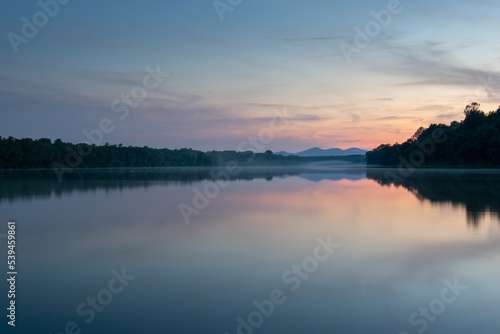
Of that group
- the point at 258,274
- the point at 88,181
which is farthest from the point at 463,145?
the point at 258,274

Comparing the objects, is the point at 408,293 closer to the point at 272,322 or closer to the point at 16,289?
the point at 272,322

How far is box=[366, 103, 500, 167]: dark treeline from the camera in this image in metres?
73.8

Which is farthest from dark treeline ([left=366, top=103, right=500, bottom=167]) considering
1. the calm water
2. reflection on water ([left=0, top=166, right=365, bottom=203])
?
the calm water

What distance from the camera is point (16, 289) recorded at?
229 inches

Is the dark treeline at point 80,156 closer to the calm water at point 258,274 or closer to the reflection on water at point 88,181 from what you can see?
the reflection on water at point 88,181

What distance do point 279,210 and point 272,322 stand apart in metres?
9.77

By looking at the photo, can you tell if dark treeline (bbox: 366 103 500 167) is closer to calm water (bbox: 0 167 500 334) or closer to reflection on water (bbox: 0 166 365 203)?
reflection on water (bbox: 0 166 365 203)

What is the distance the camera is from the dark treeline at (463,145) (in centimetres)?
7381

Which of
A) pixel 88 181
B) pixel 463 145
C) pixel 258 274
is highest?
pixel 463 145

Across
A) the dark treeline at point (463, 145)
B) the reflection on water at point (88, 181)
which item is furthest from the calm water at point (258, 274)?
the dark treeline at point (463, 145)

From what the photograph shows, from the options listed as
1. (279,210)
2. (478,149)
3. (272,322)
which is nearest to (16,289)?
(272,322)

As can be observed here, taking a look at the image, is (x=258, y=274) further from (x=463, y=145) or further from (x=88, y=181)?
(x=463, y=145)

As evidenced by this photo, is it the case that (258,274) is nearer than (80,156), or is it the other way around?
(258,274)

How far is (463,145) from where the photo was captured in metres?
77.8
